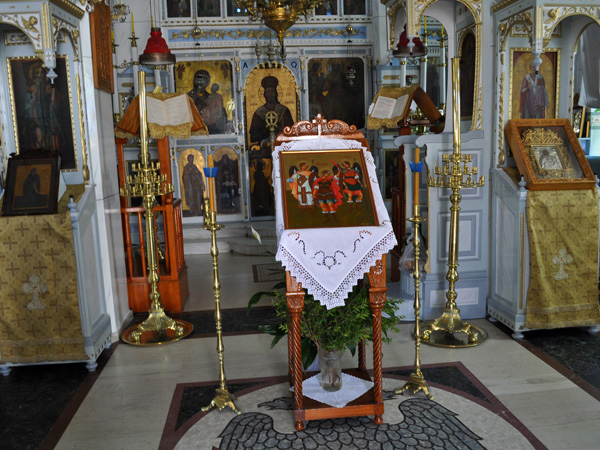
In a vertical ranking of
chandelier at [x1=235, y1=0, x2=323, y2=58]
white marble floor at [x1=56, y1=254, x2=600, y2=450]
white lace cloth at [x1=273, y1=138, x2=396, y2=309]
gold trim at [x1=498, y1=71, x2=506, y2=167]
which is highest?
chandelier at [x1=235, y1=0, x2=323, y2=58]

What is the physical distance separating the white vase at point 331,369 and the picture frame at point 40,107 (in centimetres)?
260

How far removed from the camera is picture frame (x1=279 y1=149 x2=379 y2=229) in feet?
9.89

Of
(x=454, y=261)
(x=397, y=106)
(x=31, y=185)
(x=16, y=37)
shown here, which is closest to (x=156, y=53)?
(x=16, y=37)

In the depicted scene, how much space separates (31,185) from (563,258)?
421cm

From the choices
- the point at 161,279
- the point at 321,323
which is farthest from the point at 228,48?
the point at 321,323

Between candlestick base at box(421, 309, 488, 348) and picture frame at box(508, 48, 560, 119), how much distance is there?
185 cm

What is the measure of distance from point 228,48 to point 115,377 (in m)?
6.42

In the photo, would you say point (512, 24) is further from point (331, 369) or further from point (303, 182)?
point (331, 369)

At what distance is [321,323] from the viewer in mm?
3143

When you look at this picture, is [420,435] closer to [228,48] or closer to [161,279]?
[161,279]

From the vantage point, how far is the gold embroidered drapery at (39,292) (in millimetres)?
3959

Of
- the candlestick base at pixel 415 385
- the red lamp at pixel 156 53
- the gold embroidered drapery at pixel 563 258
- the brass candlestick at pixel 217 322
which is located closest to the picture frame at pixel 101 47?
the red lamp at pixel 156 53

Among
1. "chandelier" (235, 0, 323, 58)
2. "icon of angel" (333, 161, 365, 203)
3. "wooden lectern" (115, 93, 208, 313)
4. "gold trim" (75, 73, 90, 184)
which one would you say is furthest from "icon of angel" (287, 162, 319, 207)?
"chandelier" (235, 0, 323, 58)

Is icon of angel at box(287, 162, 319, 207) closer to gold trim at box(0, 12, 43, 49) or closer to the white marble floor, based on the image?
the white marble floor
